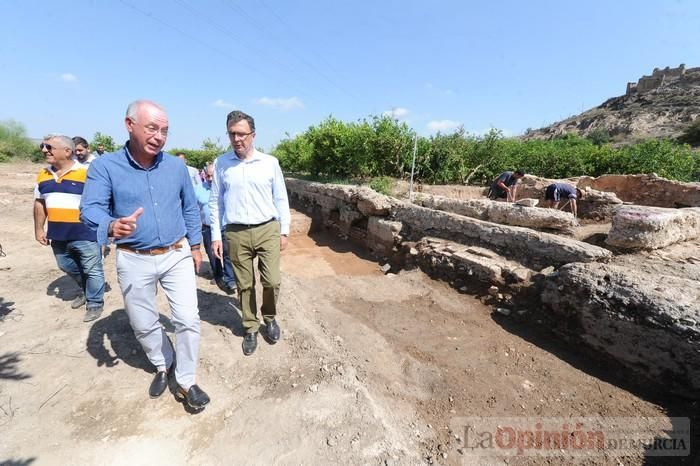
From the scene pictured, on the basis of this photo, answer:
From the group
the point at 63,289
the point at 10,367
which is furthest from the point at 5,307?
the point at 10,367

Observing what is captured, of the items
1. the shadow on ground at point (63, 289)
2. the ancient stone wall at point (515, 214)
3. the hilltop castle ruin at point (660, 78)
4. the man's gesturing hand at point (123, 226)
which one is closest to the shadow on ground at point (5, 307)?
the shadow on ground at point (63, 289)

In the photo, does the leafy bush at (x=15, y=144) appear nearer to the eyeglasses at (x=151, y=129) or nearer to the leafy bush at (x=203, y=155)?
the leafy bush at (x=203, y=155)

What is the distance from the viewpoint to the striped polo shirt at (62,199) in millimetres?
2889

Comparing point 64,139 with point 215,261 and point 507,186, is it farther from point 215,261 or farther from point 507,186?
point 507,186

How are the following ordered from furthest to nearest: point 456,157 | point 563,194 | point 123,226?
1. point 456,157
2. point 563,194
3. point 123,226

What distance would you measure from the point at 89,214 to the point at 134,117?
0.58m

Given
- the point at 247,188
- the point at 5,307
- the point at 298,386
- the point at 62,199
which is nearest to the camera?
the point at 298,386

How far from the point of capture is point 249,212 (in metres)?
2.58

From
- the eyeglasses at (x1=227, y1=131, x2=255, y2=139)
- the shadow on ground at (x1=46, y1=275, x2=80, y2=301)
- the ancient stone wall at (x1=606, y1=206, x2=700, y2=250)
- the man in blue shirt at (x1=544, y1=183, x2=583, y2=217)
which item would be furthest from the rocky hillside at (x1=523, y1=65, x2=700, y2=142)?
the shadow on ground at (x1=46, y1=275, x2=80, y2=301)

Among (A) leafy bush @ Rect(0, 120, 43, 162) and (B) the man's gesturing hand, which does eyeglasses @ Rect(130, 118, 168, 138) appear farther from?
(A) leafy bush @ Rect(0, 120, 43, 162)

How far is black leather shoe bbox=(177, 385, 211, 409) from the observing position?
2041 mm

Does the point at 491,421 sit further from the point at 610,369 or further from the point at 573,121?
the point at 573,121

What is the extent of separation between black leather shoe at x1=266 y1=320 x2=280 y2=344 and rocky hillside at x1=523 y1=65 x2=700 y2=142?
1329 inches

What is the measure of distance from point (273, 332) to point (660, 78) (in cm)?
5436
